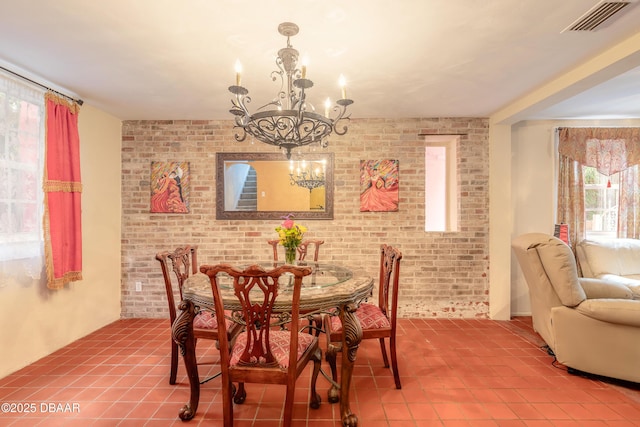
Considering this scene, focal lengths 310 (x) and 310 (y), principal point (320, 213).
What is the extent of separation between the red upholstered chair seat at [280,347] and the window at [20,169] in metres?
2.12

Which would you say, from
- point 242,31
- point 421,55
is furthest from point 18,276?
point 421,55

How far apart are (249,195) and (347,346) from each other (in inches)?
94.7

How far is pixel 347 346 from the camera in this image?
6.07 ft

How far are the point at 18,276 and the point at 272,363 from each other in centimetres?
238

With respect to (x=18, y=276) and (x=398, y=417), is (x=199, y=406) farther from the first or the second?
(x=18, y=276)

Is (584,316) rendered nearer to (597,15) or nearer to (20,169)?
(597,15)

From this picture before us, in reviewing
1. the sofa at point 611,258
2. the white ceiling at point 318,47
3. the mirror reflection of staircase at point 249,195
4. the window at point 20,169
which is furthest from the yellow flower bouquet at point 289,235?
the sofa at point 611,258

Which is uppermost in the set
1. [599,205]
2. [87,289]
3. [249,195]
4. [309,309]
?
[249,195]

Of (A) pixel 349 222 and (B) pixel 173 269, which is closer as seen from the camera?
(B) pixel 173 269

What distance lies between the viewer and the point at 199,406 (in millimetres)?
2033

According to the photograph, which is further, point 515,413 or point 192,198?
point 192,198

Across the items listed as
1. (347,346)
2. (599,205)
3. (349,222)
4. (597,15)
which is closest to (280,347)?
(347,346)

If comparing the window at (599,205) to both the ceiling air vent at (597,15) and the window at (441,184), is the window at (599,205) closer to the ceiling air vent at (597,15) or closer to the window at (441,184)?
the window at (441,184)

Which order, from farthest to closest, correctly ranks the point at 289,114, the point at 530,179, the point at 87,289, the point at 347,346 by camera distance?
the point at 530,179 → the point at 87,289 → the point at 347,346 → the point at 289,114
